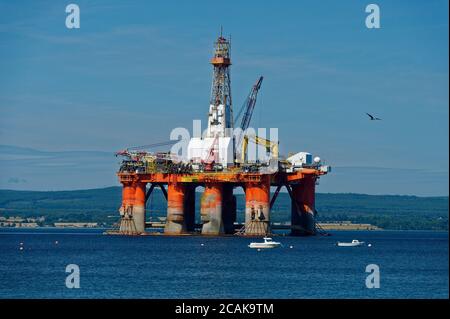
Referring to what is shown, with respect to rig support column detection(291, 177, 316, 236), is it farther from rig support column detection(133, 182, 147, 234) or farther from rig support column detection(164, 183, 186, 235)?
rig support column detection(133, 182, 147, 234)

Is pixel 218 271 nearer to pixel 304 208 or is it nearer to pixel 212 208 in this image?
pixel 212 208

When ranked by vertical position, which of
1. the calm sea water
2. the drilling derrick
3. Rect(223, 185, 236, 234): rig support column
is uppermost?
the drilling derrick

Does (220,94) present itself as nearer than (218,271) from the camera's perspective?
No

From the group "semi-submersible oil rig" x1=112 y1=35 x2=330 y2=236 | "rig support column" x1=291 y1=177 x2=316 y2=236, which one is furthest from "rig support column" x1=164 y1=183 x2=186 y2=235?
"rig support column" x1=291 y1=177 x2=316 y2=236

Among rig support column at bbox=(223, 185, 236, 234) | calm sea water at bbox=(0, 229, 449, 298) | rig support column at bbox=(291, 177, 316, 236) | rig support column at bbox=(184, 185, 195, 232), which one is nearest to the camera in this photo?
calm sea water at bbox=(0, 229, 449, 298)

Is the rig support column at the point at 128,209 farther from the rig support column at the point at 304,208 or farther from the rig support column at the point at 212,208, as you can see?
the rig support column at the point at 304,208

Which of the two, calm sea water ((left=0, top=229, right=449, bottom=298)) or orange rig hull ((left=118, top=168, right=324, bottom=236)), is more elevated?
orange rig hull ((left=118, top=168, right=324, bottom=236))

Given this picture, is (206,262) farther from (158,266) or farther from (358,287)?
(358,287)

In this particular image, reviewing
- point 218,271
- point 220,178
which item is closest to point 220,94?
point 220,178
